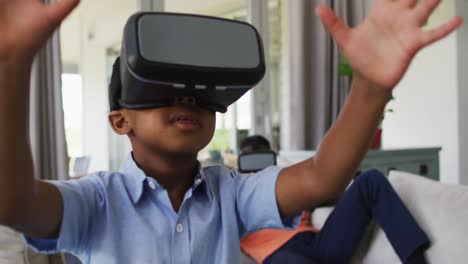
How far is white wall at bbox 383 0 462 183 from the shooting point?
11.2 ft

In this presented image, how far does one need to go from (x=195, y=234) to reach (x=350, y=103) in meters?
0.30

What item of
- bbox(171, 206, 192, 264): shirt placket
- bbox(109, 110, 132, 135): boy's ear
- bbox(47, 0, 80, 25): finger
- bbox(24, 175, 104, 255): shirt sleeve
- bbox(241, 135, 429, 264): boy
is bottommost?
bbox(241, 135, 429, 264): boy

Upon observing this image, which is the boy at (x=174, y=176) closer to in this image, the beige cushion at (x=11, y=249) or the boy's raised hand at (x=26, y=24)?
the boy's raised hand at (x=26, y=24)

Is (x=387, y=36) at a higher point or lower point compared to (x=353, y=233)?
higher

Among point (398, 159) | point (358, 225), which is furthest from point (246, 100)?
point (358, 225)

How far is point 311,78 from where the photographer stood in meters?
3.00

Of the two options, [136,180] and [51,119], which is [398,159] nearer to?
[51,119]

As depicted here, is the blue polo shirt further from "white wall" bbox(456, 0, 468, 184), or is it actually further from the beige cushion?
"white wall" bbox(456, 0, 468, 184)

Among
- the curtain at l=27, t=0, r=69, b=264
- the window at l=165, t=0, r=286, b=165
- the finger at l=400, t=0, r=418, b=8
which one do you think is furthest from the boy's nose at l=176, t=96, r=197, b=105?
the window at l=165, t=0, r=286, b=165

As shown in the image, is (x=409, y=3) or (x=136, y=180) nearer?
(x=409, y=3)

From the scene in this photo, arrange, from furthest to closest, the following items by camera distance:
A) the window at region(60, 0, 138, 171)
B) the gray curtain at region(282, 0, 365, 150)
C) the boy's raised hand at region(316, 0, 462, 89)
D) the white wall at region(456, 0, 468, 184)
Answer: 1. the window at region(60, 0, 138, 171)
2. the white wall at region(456, 0, 468, 184)
3. the gray curtain at region(282, 0, 365, 150)
4. the boy's raised hand at region(316, 0, 462, 89)

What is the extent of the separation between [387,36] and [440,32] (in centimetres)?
→ 6

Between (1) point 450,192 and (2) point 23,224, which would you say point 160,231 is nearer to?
(2) point 23,224

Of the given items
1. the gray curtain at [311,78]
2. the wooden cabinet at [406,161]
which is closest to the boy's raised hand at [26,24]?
the wooden cabinet at [406,161]
